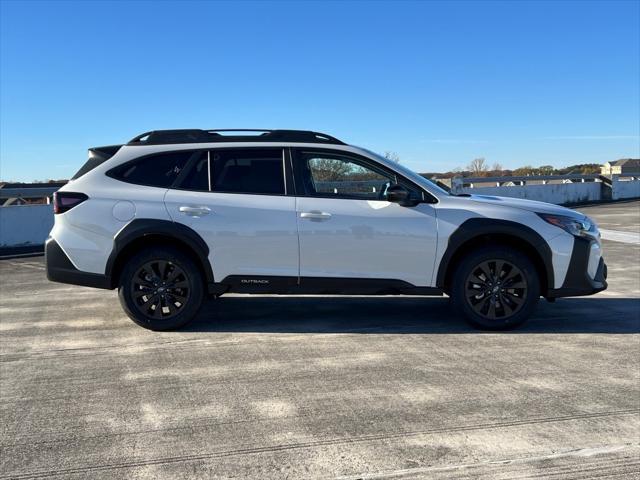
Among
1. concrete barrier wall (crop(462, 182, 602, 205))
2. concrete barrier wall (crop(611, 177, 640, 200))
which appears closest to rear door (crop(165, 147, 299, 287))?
concrete barrier wall (crop(462, 182, 602, 205))

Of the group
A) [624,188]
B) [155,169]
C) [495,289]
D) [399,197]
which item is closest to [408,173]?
[399,197]

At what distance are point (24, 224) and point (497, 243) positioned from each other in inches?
450

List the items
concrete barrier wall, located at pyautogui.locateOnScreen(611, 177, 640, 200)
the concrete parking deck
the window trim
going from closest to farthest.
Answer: the concrete parking deck → the window trim → concrete barrier wall, located at pyautogui.locateOnScreen(611, 177, 640, 200)

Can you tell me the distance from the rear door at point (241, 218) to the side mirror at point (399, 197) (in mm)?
942

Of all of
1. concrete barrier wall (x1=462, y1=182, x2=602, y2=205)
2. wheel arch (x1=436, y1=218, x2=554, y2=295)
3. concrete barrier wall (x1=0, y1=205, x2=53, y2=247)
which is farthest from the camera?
concrete barrier wall (x1=462, y1=182, x2=602, y2=205)

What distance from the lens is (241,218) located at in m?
5.48

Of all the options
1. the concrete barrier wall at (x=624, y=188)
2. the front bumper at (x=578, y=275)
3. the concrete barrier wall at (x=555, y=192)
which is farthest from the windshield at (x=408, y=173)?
the concrete barrier wall at (x=624, y=188)

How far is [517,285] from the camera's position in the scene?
5.52 metres

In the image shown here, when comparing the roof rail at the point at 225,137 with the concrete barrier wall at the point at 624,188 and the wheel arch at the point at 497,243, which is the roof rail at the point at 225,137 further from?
the concrete barrier wall at the point at 624,188

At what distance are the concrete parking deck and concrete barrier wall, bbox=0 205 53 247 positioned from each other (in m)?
7.50

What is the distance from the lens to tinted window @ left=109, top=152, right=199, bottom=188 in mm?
5633

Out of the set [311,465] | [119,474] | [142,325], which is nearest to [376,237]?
[142,325]

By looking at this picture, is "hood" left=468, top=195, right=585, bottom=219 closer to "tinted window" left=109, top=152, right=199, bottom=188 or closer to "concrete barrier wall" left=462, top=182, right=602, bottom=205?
"tinted window" left=109, top=152, right=199, bottom=188

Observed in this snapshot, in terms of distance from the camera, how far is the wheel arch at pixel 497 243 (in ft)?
17.9
